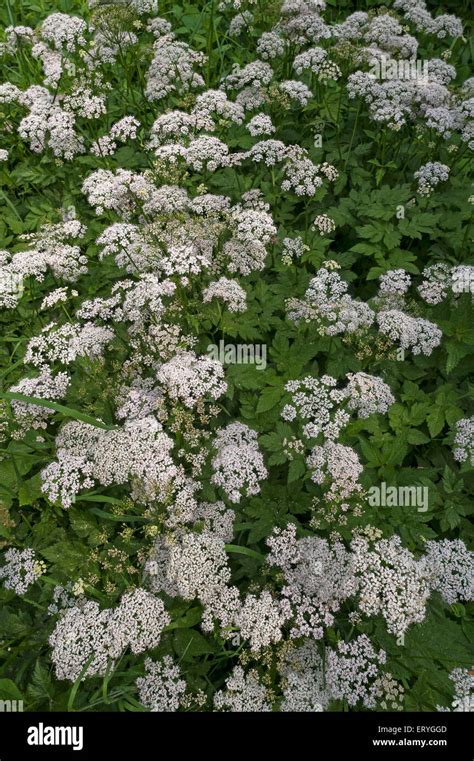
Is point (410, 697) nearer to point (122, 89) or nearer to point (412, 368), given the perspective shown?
point (412, 368)

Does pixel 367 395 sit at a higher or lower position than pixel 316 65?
lower

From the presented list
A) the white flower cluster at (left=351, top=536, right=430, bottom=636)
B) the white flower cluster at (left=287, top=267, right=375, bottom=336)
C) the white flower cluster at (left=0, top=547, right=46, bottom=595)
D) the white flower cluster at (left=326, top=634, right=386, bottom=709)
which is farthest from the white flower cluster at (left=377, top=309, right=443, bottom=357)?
the white flower cluster at (left=0, top=547, right=46, bottom=595)

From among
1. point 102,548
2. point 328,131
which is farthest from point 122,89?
point 102,548

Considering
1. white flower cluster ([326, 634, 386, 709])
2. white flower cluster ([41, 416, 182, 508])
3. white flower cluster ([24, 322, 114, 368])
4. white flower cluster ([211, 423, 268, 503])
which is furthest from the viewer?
white flower cluster ([24, 322, 114, 368])

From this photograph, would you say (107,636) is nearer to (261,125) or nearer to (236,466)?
(236,466)

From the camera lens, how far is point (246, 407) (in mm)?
6426

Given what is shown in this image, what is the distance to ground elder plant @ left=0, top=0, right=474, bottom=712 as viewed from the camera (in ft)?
16.7

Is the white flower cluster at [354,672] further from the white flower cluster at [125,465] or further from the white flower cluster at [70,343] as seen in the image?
the white flower cluster at [70,343]

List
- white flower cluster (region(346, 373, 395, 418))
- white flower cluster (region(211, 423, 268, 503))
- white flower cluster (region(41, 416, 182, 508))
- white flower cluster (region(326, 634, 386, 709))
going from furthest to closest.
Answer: white flower cluster (region(346, 373, 395, 418)), white flower cluster (region(211, 423, 268, 503)), white flower cluster (region(41, 416, 182, 508)), white flower cluster (region(326, 634, 386, 709))

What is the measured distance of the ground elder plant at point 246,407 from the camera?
5.08 m

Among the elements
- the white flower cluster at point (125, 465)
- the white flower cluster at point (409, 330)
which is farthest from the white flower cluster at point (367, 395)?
the white flower cluster at point (125, 465)

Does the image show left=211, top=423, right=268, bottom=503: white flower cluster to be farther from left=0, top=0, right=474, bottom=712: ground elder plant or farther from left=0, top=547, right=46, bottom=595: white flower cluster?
left=0, top=547, right=46, bottom=595: white flower cluster

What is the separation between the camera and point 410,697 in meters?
4.86

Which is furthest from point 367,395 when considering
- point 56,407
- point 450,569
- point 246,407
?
point 56,407
